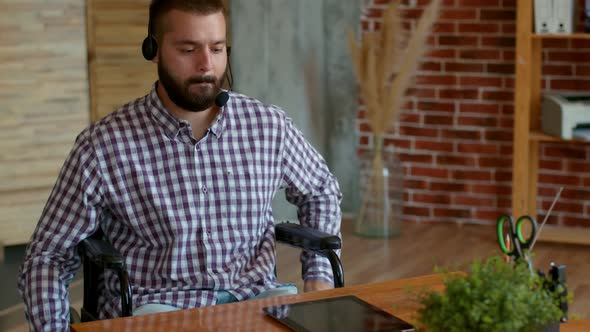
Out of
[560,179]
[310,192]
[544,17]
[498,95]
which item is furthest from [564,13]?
[310,192]

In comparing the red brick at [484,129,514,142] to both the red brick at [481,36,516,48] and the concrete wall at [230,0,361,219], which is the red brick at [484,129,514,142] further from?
the concrete wall at [230,0,361,219]

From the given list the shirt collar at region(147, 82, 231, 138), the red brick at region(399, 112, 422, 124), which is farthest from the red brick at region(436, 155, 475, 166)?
the shirt collar at region(147, 82, 231, 138)

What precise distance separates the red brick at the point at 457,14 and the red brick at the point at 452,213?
3.44ft

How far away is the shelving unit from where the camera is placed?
4.81m

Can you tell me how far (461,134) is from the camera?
541 centimetres

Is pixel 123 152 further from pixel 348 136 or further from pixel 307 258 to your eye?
pixel 348 136

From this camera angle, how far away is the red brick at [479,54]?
526 centimetres

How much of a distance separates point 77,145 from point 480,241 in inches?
121

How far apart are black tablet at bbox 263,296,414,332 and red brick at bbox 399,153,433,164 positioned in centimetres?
345

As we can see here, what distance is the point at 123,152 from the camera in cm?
243

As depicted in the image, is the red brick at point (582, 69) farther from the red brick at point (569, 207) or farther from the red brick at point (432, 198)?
the red brick at point (432, 198)

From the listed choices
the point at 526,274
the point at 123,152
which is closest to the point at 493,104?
the point at 123,152

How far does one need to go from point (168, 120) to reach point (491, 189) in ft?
10.6

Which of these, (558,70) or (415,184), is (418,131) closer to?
(415,184)
